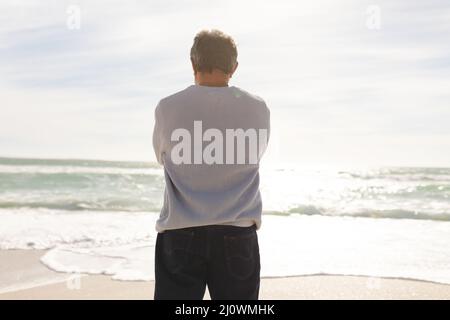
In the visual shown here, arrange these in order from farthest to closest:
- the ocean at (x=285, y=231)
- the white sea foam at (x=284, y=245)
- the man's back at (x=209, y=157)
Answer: the ocean at (x=285, y=231)
the white sea foam at (x=284, y=245)
the man's back at (x=209, y=157)

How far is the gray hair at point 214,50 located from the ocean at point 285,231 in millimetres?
3500

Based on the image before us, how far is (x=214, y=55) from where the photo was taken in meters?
1.93

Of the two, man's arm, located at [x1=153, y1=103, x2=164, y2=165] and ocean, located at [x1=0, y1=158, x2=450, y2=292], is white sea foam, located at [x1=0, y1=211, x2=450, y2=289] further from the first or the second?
man's arm, located at [x1=153, y1=103, x2=164, y2=165]

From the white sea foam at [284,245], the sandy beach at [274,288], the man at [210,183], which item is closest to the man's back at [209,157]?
the man at [210,183]

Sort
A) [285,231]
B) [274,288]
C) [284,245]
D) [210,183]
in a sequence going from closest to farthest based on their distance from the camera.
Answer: [210,183] → [274,288] → [284,245] → [285,231]

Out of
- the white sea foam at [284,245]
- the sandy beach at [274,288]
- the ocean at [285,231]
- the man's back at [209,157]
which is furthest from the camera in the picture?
the ocean at [285,231]

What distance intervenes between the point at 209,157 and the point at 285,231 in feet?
21.7

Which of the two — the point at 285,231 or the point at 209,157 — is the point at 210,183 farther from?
the point at 285,231

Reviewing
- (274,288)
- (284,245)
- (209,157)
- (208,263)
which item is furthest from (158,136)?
(284,245)

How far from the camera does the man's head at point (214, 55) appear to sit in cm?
193

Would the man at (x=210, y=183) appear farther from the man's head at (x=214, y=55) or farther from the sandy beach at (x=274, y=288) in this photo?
the sandy beach at (x=274, y=288)

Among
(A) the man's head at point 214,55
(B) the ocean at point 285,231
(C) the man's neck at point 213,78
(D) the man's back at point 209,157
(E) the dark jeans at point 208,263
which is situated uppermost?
(A) the man's head at point 214,55

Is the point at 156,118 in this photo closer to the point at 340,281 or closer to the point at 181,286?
the point at 181,286
